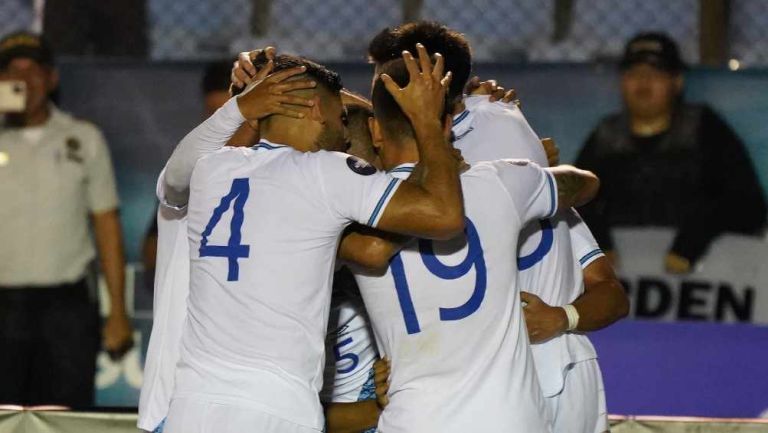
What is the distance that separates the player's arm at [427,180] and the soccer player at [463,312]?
0.21 feet

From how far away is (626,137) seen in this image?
22.1 feet

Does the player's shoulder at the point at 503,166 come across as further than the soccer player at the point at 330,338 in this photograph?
No

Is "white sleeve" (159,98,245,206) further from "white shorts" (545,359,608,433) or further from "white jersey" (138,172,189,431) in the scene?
"white shorts" (545,359,608,433)

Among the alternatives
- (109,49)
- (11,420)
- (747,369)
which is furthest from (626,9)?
(11,420)

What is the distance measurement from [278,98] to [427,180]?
493 millimetres

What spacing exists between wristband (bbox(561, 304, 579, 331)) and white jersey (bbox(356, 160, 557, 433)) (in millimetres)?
289

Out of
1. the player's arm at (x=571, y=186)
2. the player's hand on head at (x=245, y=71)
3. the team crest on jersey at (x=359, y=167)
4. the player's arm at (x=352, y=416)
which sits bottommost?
the player's arm at (x=352, y=416)

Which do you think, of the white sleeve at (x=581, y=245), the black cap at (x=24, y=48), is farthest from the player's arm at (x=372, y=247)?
the black cap at (x=24, y=48)

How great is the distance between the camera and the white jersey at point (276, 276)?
3529 millimetres

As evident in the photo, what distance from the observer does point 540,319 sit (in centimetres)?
379

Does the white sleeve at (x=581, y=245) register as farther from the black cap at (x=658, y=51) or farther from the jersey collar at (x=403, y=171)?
the black cap at (x=658, y=51)

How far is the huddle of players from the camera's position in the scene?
3504 millimetres

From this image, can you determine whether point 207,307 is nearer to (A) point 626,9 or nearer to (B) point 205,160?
(B) point 205,160

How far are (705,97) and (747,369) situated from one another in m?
1.33
